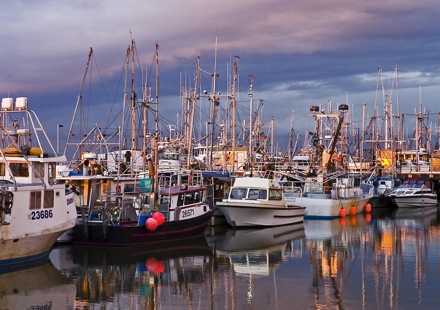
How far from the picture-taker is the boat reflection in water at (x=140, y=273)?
2014 cm

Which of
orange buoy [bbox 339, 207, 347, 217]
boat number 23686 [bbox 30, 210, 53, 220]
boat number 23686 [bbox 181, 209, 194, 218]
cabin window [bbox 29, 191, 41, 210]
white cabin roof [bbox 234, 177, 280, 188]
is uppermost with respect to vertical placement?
white cabin roof [bbox 234, 177, 280, 188]

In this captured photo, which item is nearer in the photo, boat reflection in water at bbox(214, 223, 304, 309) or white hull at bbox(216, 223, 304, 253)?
boat reflection in water at bbox(214, 223, 304, 309)

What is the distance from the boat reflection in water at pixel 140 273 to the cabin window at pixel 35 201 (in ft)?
9.20

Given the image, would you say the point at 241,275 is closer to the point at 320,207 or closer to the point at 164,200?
the point at 164,200

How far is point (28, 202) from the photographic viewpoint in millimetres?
24234

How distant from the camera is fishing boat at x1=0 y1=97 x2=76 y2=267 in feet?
77.2

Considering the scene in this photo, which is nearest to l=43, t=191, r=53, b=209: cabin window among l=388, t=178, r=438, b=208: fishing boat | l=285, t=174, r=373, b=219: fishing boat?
l=285, t=174, r=373, b=219: fishing boat

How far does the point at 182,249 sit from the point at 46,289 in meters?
9.94

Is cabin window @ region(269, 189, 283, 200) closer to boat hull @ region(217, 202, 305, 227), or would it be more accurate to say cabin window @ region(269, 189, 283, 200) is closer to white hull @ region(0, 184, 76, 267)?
boat hull @ region(217, 202, 305, 227)

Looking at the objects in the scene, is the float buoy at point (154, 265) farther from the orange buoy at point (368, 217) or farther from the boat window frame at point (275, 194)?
the orange buoy at point (368, 217)

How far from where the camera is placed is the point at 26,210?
24.1 metres

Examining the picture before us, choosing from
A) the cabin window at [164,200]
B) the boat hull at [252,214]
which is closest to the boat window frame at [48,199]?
the cabin window at [164,200]

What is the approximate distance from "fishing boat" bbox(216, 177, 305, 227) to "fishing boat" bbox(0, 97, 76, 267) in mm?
12482

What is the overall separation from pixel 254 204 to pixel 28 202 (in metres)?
16.0
